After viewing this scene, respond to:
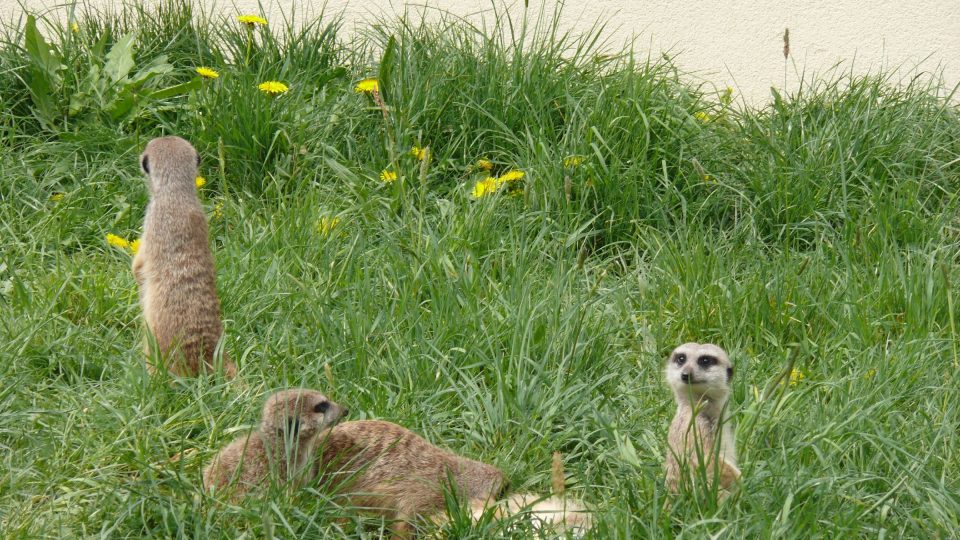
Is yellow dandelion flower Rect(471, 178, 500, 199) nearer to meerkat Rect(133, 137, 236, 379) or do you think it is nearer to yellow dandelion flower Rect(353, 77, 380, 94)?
yellow dandelion flower Rect(353, 77, 380, 94)

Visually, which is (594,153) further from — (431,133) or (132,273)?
(132,273)

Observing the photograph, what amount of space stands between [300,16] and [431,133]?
1.20 m

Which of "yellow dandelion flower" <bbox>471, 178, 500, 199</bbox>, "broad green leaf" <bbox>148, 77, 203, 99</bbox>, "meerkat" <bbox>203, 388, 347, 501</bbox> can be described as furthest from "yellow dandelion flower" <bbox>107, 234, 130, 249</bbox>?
"meerkat" <bbox>203, 388, 347, 501</bbox>

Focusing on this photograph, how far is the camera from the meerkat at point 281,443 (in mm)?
3420

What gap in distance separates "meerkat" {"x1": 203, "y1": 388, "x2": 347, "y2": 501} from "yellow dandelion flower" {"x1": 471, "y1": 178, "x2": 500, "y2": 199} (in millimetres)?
1921

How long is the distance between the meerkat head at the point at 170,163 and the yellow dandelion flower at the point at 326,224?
586 millimetres

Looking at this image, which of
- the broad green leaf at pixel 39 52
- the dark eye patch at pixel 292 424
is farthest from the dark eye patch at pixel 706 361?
the broad green leaf at pixel 39 52

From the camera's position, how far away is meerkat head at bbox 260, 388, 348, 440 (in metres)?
3.45

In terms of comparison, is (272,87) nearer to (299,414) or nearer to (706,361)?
(299,414)

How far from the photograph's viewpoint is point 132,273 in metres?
4.76

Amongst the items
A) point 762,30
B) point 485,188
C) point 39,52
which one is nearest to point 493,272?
point 485,188

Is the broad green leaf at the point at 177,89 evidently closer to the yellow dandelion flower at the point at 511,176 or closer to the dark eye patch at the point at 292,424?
the yellow dandelion flower at the point at 511,176

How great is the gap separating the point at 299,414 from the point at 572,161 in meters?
2.26

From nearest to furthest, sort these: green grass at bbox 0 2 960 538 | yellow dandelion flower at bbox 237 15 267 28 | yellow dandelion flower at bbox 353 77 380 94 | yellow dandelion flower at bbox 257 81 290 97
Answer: green grass at bbox 0 2 960 538, yellow dandelion flower at bbox 257 81 290 97, yellow dandelion flower at bbox 353 77 380 94, yellow dandelion flower at bbox 237 15 267 28
